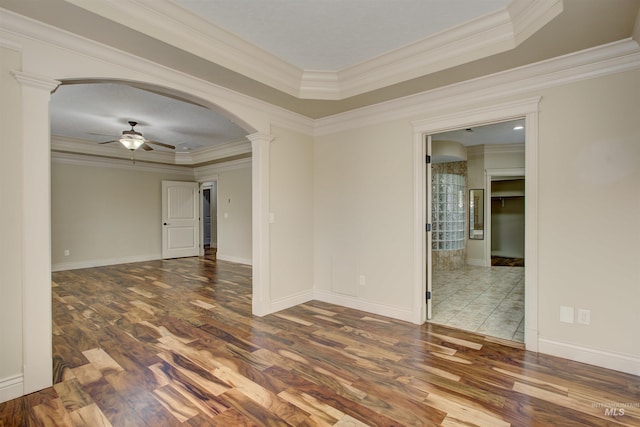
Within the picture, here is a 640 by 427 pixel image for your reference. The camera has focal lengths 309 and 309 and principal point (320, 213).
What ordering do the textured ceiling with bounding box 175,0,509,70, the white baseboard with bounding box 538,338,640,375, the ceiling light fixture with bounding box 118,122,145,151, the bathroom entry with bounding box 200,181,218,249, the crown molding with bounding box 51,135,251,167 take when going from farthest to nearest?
the bathroom entry with bounding box 200,181,218,249, the crown molding with bounding box 51,135,251,167, the ceiling light fixture with bounding box 118,122,145,151, the white baseboard with bounding box 538,338,640,375, the textured ceiling with bounding box 175,0,509,70

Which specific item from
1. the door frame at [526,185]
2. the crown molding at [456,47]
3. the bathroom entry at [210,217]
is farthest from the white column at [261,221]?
the bathroom entry at [210,217]

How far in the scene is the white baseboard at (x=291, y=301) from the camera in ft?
13.0

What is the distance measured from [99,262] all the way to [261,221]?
5849mm

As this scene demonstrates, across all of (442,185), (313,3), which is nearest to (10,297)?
(313,3)

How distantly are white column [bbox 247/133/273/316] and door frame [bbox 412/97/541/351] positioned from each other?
1775mm

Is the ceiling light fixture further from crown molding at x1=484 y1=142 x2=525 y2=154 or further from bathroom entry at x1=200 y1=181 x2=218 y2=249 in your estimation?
crown molding at x1=484 y1=142 x2=525 y2=154

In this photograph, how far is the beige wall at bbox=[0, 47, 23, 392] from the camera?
206cm

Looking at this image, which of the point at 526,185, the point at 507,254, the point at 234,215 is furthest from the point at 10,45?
the point at 507,254

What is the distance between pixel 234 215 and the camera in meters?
8.03

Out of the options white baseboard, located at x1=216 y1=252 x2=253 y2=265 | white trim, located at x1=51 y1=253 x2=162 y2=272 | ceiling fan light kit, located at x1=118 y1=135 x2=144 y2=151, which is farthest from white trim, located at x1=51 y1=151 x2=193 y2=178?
ceiling fan light kit, located at x1=118 y1=135 x2=144 y2=151

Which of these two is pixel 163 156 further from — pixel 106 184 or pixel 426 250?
pixel 426 250

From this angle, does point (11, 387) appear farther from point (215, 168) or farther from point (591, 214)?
point (215, 168)

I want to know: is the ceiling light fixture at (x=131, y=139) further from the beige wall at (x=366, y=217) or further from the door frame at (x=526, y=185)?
the door frame at (x=526, y=185)

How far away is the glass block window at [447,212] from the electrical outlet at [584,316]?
13.6ft
